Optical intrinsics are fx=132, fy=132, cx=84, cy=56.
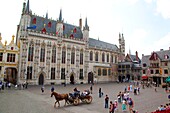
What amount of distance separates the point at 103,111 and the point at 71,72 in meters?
34.4

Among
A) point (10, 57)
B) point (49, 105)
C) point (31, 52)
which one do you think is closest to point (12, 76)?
point (10, 57)

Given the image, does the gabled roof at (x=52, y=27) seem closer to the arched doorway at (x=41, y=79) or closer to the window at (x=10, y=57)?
the window at (x=10, y=57)

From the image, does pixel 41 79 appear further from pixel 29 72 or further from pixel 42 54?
pixel 42 54

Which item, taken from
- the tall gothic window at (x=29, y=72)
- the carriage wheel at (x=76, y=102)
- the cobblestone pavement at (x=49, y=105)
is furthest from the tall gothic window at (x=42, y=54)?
the carriage wheel at (x=76, y=102)

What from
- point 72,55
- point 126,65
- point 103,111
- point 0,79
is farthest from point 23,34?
point 126,65

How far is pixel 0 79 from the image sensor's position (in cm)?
3475

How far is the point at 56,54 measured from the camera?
44.5 m

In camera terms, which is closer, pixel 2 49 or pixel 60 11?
pixel 2 49

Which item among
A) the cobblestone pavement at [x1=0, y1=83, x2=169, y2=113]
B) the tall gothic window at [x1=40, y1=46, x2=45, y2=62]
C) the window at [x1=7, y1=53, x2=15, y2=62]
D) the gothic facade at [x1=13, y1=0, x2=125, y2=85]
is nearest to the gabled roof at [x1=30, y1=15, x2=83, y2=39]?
the gothic facade at [x1=13, y1=0, x2=125, y2=85]

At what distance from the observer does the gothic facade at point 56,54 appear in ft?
129

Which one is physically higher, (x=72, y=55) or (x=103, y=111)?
(x=72, y=55)

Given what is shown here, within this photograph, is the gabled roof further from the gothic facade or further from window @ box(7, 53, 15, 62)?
window @ box(7, 53, 15, 62)

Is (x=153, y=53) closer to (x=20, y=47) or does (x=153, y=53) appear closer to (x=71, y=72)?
(x=71, y=72)

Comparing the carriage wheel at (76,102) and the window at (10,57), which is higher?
the window at (10,57)
